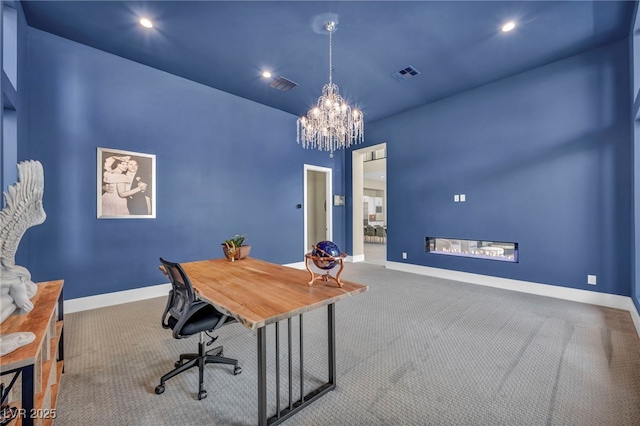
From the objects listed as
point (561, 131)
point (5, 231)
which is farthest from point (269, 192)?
point (561, 131)

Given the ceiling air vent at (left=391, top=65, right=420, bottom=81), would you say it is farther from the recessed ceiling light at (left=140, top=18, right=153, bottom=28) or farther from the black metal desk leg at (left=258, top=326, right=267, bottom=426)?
the black metal desk leg at (left=258, top=326, right=267, bottom=426)

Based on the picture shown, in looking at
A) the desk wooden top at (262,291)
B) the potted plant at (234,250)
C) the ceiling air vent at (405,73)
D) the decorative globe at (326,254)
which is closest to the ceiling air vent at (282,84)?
the ceiling air vent at (405,73)

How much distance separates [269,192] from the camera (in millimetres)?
5016

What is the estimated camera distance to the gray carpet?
5.11ft

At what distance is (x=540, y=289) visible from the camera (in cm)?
375

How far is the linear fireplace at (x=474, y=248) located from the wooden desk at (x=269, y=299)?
11.6 feet

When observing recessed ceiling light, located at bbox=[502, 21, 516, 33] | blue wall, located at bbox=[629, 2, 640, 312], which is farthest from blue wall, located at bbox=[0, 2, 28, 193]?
blue wall, located at bbox=[629, 2, 640, 312]

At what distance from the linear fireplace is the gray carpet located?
999 millimetres

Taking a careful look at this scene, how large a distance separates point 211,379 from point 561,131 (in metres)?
5.04

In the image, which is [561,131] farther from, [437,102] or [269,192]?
[269,192]

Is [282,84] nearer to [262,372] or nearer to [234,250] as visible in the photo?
[234,250]

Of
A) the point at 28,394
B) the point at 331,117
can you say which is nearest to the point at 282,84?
the point at 331,117

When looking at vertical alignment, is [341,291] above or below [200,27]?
below

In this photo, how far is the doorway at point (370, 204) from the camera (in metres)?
6.43
